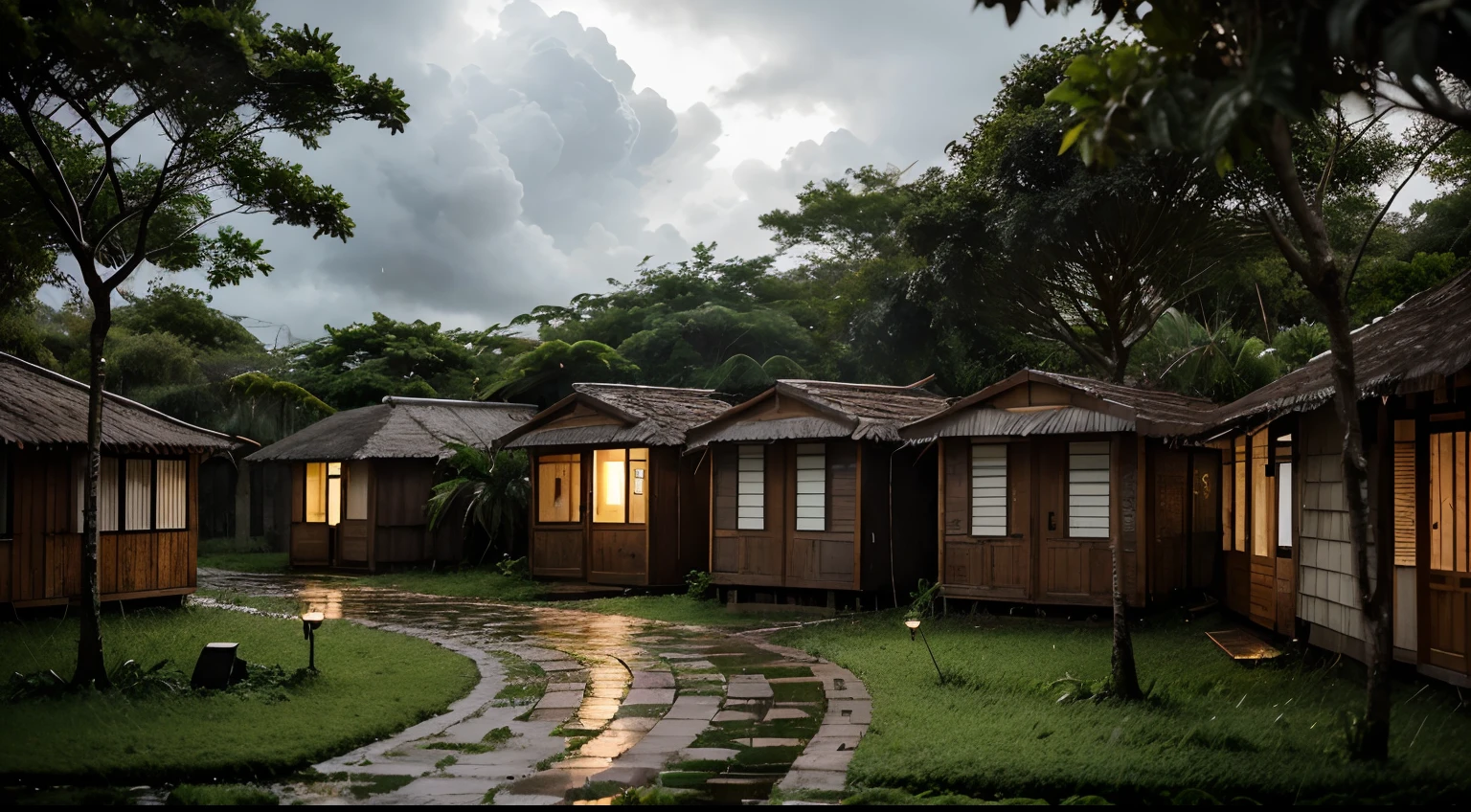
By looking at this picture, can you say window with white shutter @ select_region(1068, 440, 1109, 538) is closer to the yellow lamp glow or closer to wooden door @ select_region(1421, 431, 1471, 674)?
wooden door @ select_region(1421, 431, 1471, 674)

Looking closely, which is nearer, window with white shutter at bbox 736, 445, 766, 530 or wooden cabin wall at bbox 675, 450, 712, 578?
window with white shutter at bbox 736, 445, 766, 530

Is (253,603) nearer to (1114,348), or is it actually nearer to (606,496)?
(606,496)

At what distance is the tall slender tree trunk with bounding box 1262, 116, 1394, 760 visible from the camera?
7215mm

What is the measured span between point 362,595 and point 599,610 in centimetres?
488

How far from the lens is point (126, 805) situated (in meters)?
6.64

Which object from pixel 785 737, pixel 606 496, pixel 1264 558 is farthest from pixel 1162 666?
pixel 606 496

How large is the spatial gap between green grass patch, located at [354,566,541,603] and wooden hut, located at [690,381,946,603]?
4.04 metres

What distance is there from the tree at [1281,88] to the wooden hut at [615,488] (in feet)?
41.8

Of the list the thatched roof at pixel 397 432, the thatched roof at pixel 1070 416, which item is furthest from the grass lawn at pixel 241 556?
the thatched roof at pixel 1070 416

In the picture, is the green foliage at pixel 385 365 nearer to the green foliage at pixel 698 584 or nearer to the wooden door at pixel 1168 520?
the green foliage at pixel 698 584

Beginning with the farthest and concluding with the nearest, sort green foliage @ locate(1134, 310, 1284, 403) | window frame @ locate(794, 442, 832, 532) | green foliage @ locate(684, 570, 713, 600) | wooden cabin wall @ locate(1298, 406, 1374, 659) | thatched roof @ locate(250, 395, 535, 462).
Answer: thatched roof @ locate(250, 395, 535, 462), green foliage @ locate(1134, 310, 1284, 403), green foliage @ locate(684, 570, 713, 600), window frame @ locate(794, 442, 832, 532), wooden cabin wall @ locate(1298, 406, 1374, 659)

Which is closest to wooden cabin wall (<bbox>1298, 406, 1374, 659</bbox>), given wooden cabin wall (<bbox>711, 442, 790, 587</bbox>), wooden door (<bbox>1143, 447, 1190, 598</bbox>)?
wooden door (<bbox>1143, 447, 1190, 598</bbox>)

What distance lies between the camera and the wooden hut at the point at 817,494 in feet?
54.2

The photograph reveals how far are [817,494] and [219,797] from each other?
36.4 feet
